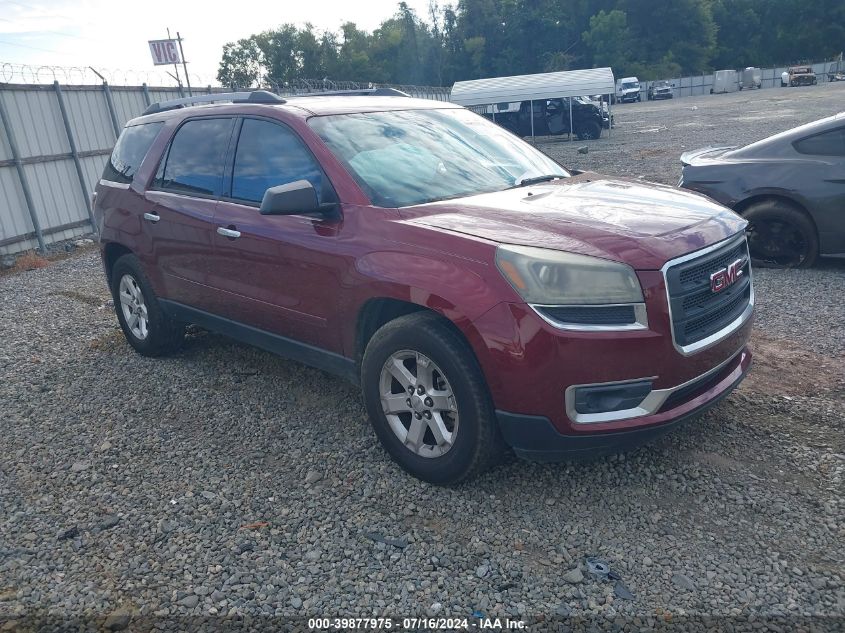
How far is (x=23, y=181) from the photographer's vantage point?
422 inches

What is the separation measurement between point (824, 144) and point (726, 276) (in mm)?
4105

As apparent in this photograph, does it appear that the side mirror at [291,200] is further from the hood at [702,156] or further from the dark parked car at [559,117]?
the dark parked car at [559,117]

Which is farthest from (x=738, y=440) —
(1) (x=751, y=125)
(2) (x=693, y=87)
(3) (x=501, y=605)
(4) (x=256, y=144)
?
(2) (x=693, y=87)

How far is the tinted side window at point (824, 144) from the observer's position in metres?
6.39

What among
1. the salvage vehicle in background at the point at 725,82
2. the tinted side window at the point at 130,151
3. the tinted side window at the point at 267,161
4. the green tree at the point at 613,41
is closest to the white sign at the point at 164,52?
the tinted side window at the point at 130,151

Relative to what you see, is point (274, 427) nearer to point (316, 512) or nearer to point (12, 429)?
point (316, 512)

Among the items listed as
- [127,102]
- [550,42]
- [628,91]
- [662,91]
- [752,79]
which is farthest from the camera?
[550,42]

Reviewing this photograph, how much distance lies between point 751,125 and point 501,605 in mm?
25191

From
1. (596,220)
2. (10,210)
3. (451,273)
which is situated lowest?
(10,210)

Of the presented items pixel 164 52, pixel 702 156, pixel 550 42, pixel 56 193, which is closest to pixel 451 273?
pixel 702 156

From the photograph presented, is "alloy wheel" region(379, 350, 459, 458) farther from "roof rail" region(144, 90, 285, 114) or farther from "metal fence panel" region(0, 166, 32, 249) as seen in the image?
"metal fence panel" region(0, 166, 32, 249)

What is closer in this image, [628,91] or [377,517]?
[377,517]

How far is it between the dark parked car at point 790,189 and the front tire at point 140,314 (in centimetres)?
526

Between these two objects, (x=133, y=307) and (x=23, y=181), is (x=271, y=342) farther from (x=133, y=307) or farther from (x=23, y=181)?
(x=23, y=181)
